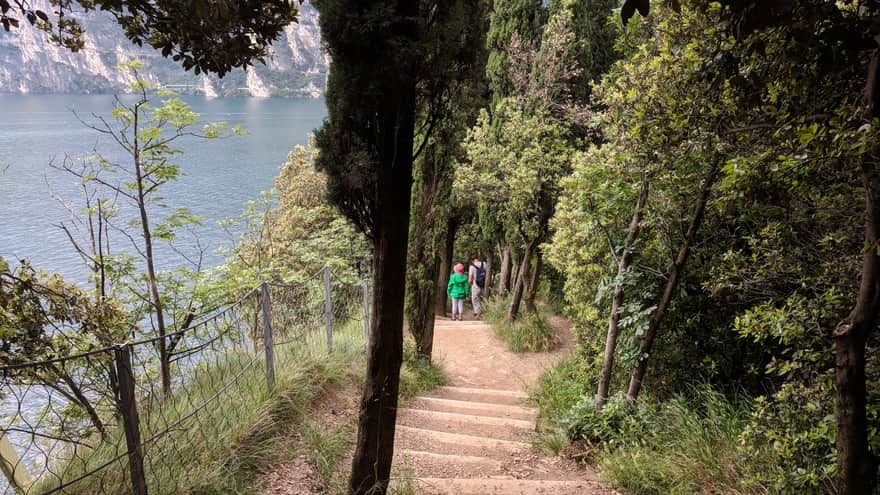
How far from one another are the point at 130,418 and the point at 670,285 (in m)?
4.07

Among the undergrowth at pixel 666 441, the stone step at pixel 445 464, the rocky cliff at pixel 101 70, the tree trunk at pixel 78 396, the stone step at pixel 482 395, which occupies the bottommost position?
the stone step at pixel 482 395

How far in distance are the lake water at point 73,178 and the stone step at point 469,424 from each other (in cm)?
426

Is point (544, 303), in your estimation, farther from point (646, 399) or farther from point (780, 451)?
point (780, 451)

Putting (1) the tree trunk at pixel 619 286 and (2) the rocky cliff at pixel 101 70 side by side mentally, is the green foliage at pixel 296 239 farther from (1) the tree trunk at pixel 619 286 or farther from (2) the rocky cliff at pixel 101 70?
(2) the rocky cliff at pixel 101 70

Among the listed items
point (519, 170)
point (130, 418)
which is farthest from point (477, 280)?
point (130, 418)

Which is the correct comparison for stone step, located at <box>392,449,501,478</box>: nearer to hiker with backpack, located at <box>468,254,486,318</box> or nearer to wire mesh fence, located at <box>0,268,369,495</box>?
wire mesh fence, located at <box>0,268,369,495</box>

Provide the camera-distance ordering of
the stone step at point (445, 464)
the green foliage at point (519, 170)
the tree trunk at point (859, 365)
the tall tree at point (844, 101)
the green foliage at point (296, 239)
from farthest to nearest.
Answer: the green foliage at point (519, 170) < the green foliage at point (296, 239) < the stone step at point (445, 464) < the tree trunk at point (859, 365) < the tall tree at point (844, 101)

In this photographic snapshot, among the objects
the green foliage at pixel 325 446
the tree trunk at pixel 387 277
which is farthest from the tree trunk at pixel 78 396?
the tree trunk at pixel 387 277

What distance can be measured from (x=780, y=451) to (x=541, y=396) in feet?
13.2

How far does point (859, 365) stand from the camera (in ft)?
6.94

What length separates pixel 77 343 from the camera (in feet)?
13.3

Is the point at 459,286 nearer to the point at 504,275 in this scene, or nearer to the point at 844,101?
the point at 504,275

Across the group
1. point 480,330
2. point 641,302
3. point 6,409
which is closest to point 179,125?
point 6,409

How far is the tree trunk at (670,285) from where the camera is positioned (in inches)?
155
